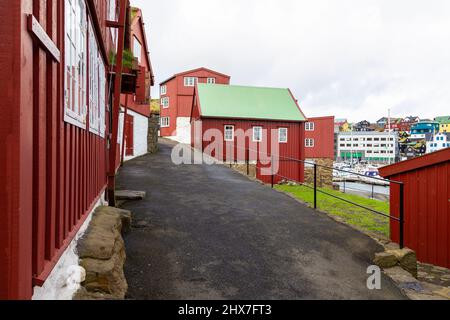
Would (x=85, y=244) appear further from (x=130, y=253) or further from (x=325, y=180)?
(x=325, y=180)

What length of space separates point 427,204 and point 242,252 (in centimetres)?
470

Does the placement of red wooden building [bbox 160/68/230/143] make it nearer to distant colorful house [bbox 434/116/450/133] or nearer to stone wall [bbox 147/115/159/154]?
stone wall [bbox 147/115/159/154]

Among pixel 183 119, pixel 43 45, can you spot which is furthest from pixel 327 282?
pixel 183 119

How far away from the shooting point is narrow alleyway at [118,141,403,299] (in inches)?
142

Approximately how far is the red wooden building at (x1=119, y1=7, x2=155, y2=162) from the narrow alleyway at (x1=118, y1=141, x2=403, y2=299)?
27.9ft

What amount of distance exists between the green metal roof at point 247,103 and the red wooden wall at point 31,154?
802 inches

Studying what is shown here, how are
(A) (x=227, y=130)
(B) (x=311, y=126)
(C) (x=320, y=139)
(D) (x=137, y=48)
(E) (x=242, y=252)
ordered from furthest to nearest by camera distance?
(B) (x=311, y=126)
(C) (x=320, y=139)
(A) (x=227, y=130)
(D) (x=137, y=48)
(E) (x=242, y=252)

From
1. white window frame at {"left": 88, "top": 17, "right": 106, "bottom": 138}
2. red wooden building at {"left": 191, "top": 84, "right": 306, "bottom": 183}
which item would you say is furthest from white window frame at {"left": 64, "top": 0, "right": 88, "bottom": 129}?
red wooden building at {"left": 191, "top": 84, "right": 306, "bottom": 183}

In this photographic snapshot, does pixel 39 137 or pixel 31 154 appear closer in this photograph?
pixel 31 154

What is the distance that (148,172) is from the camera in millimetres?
12656

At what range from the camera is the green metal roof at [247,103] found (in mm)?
23987

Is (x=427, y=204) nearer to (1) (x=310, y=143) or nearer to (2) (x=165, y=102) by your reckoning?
(1) (x=310, y=143)

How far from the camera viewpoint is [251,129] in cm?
2405

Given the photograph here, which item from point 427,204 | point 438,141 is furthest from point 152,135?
point 438,141
